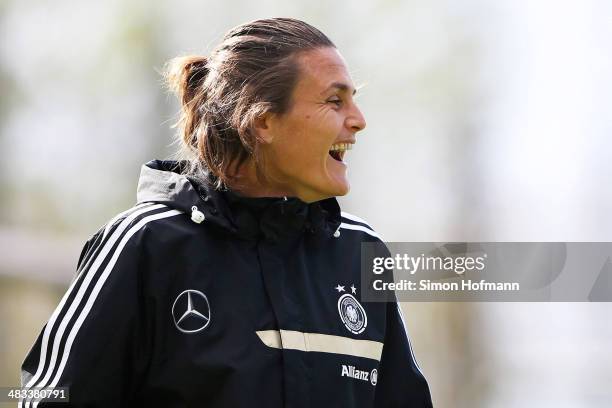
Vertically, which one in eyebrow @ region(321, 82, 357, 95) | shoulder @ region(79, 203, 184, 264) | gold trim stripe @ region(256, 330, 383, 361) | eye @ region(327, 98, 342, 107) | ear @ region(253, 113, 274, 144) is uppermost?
eyebrow @ region(321, 82, 357, 95)

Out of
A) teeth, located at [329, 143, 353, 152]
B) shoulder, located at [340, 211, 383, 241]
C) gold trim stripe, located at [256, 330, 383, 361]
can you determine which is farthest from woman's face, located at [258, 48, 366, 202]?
gold trim stripe, located at [256, 330, 383, 361]

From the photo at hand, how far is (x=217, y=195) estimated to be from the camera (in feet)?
9.23

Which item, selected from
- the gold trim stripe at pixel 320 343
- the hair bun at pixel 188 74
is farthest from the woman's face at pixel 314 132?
the gold trim stripe at pixel 320 343

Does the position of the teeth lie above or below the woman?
above

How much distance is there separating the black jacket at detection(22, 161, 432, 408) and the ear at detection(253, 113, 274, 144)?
21 cm

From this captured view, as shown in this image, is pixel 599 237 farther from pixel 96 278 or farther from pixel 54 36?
pixel 96 278

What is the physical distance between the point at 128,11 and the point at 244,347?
8.59m

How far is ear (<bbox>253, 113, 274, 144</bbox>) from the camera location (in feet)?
9.65

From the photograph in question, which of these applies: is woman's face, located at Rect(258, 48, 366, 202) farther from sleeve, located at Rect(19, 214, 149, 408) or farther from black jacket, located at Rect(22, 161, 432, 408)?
sleeve, located at Rect(19, 214, 149, 408)

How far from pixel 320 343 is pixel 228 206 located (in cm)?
46

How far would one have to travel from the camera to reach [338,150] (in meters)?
2.96

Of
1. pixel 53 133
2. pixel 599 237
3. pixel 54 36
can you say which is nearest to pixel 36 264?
pixel 53 133

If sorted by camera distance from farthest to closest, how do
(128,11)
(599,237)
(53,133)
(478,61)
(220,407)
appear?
(128,11), (478,61), (53,133), (599,237), (220,407)

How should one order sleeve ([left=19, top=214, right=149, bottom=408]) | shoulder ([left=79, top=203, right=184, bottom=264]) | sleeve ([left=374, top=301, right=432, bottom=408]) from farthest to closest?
sleeve ([left=374, top=301, right=432, bottom=408]), shoulder ([left=79, top=203, right=184, bottom=264]), sleeve ([left=19, top=214, right=149, bottom=408])
